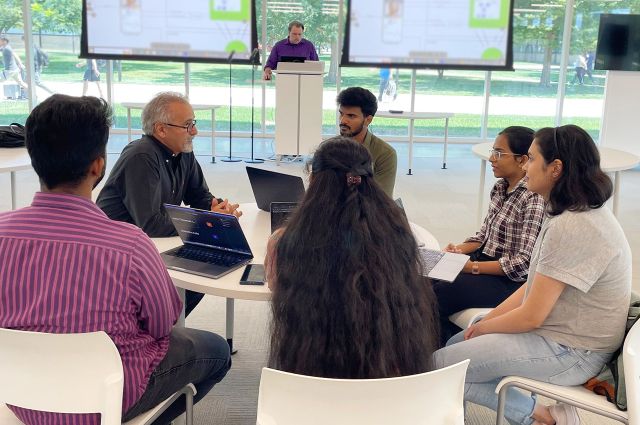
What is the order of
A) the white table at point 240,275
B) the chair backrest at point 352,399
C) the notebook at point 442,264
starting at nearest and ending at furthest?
the chair backrest at point 352,399, the white table at point 240,275, the notebook at point 442,264

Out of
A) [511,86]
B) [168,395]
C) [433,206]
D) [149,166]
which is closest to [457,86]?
[511,86]

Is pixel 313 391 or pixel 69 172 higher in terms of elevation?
pixel 69 172

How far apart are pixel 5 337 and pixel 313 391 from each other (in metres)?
0.66

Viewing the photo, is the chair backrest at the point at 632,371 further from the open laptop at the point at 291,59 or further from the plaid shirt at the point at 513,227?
the open laptop at the point at 291,59

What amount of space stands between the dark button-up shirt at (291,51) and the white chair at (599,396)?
20.8ft

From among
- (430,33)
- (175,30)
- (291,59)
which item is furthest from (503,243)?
(175,30)

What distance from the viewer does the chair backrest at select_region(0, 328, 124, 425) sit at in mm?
1349

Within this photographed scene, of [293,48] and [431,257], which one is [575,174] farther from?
[293,48]

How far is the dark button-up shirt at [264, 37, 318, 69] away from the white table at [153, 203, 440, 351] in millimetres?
5154

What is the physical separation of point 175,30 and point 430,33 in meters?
3.37

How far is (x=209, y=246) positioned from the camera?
7.22 feet

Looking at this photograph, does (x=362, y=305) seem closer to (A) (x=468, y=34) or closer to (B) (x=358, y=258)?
A: (B) (x=358, y=258)

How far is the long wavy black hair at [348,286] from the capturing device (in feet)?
4.60

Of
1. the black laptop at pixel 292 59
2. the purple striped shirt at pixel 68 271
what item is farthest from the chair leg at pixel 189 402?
the black laptop at pixel 292 59
